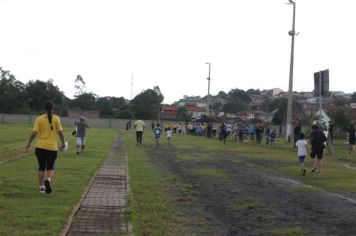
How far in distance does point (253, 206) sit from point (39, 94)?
4641 inches

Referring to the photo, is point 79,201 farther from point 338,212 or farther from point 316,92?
point 316,92

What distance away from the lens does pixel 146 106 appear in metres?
127

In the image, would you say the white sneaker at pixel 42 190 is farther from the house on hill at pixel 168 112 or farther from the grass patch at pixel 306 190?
the house on hill at pixel 168 112

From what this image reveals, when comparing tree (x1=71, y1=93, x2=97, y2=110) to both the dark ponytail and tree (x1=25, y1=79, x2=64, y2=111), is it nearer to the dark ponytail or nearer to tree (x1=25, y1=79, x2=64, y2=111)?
tree (x1=25, y1=79, x2=64, y2=111)

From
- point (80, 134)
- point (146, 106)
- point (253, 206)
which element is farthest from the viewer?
point (146, 106)

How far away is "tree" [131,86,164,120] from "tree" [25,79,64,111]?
16855 mm

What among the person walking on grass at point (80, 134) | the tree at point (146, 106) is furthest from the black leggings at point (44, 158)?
the tree at point (146, 106)

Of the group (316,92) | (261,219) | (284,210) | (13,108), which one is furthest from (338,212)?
(13,108)

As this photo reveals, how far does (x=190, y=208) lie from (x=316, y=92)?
22.1 metres

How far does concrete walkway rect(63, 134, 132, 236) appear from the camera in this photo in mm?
7586

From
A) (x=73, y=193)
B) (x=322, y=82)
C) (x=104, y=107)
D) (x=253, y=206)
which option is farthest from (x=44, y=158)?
(x=104, y=107)

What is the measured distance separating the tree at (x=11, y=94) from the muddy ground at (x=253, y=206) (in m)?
104

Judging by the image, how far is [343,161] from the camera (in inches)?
954

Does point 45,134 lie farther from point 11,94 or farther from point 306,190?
point 11,94
